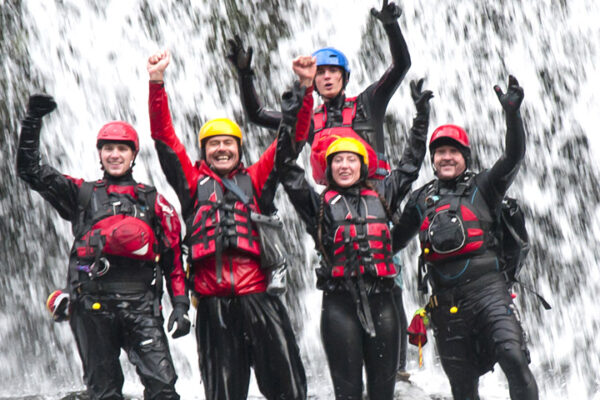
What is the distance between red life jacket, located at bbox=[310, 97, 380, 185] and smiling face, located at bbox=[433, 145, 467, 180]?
40 centimetres

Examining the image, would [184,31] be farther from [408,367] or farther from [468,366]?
[468,366]

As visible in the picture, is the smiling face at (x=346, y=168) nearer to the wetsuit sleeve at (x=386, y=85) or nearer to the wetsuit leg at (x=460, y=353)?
the wetsuit sleeve at (x=386, y=85)

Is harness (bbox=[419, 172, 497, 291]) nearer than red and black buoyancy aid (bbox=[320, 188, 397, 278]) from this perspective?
No

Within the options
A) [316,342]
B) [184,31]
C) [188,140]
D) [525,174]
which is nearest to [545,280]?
[525,174]

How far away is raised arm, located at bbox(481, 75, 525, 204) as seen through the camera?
17.0 feet

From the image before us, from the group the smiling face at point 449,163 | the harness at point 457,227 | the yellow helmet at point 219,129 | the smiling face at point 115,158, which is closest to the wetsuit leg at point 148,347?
the smiling face at point 115,158

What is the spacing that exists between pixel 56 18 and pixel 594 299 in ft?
24.1

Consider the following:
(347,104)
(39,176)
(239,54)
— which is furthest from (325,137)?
(39,176)

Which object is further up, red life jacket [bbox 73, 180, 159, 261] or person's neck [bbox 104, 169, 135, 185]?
person's neck [bbox 104, 169, 135, 185]

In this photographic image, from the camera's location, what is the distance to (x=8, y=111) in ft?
34.2

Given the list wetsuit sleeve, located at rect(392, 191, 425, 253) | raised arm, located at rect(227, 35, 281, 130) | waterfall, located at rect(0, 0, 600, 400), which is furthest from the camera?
waterfall, located at rect(0, 0, 600, 400)

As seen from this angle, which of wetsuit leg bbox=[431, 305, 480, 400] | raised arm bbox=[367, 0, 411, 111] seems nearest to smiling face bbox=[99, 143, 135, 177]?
raised arm bbox=[367, 0, 411, 111]

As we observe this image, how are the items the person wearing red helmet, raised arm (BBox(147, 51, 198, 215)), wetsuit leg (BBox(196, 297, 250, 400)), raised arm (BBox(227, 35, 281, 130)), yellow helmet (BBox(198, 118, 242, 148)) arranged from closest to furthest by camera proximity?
wetsuit leg (BBox(196, 297, 250, 400)) < raised arm (BBox(147, 51, 198, 215)) < yellow helmet (BBox(198, 118, 242, 148)) < raised arm (BBox(227, 35, 281, 130)) < the person wearing red helmet

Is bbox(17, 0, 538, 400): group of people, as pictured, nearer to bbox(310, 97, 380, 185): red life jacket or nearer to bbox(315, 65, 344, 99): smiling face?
bbox(310, 97, 380, 185): red life jacket
